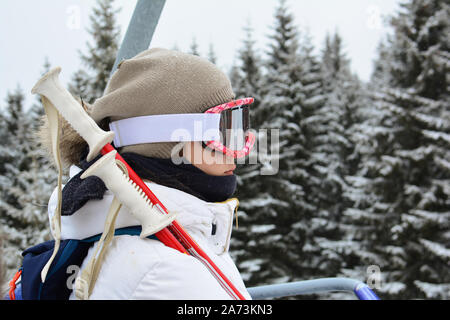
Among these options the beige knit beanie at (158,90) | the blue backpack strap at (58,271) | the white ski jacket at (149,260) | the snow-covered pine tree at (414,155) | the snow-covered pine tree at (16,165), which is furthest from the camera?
the snow-covered pine tree at (16,165)

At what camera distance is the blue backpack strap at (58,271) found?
134 cm

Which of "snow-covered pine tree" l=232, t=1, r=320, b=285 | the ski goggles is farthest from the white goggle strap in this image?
"snow-covered pine tree" l=232, t=1, r=320, b=285

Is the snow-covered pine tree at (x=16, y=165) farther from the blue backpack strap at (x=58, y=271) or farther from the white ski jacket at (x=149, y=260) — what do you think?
the white ski jacket at (x=149, y=260)

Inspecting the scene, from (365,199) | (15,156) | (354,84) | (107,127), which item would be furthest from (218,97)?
(354,84)

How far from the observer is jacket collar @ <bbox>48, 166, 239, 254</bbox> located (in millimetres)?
1360

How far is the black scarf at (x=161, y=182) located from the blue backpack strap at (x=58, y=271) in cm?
12

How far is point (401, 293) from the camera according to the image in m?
16.0

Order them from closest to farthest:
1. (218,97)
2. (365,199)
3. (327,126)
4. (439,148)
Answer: (218,97) → (439,148) → (365,199) → (327,126)

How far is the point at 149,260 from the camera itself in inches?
47.9

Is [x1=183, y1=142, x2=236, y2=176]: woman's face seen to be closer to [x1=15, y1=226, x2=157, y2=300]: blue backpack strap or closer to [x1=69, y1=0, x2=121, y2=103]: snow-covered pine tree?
[x1=15, y1=226, x2=157, y2=300]: blue backpack strap

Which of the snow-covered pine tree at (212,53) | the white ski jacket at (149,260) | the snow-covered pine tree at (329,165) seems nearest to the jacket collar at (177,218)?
the white ski jacket at (149,260)
